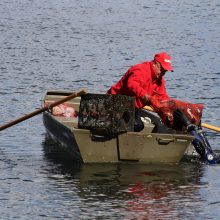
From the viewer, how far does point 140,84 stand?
18594 mm

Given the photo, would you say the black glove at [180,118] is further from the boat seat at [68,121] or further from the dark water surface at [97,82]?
the boat seat at [68,121]

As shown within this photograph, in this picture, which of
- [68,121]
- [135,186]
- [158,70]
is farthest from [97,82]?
[135,186]

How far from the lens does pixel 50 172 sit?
1839 cm

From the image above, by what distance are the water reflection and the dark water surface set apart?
15 millimetres

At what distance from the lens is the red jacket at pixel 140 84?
60.7ft

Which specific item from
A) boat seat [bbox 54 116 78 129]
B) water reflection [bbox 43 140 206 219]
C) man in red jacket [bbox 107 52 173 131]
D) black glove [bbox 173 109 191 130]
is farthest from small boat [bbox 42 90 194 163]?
boat seat [bbox 54 116 78 129]

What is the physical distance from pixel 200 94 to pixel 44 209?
477 inches

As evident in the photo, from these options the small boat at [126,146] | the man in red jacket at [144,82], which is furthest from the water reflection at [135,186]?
the man in red jacket at [144,82]

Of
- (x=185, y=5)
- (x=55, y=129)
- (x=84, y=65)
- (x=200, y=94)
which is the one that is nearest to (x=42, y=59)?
(x=84, y=65)

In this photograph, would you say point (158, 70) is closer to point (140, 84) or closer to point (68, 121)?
point (140, 84)

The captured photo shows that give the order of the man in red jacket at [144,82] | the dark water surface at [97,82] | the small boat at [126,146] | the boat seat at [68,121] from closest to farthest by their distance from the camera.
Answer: the dark water surface at [97,82]
the small boat at [126,146]
the man in red jacket at [144,82]
the boat seat at [68,121]

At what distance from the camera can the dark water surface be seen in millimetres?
16297

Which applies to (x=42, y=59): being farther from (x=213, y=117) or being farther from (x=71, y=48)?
(x=213, y=117)

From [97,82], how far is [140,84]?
1086cm
